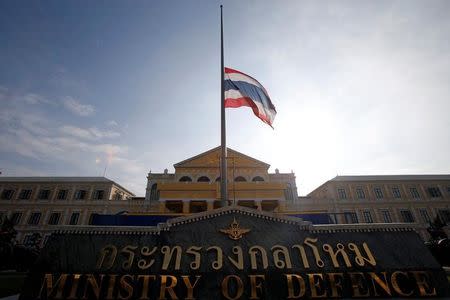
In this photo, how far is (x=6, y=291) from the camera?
33.3ft

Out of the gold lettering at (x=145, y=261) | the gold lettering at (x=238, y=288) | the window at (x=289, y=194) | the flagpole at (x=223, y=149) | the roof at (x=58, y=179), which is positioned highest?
the roof at (x=58, y=179)

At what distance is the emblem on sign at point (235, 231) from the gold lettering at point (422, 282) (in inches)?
251

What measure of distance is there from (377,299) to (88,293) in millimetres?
10053

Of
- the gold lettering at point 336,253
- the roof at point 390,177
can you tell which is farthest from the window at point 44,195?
the roof at point 390,177

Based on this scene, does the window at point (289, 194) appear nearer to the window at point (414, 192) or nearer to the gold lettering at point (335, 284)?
the window at point (414, 192)

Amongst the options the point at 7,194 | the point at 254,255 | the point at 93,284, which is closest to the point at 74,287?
the point at 93,284

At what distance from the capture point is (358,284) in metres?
7.89

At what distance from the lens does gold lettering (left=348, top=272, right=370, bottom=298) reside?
773cm

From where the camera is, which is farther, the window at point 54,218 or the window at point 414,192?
the window at point 414,192

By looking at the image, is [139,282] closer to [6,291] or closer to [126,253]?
[126,253]

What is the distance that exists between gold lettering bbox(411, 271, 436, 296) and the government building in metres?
21.5

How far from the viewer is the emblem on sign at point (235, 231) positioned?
903 cm

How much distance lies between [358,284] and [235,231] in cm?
481

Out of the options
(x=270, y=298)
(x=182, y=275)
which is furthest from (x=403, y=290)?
(x=182, y=275)
